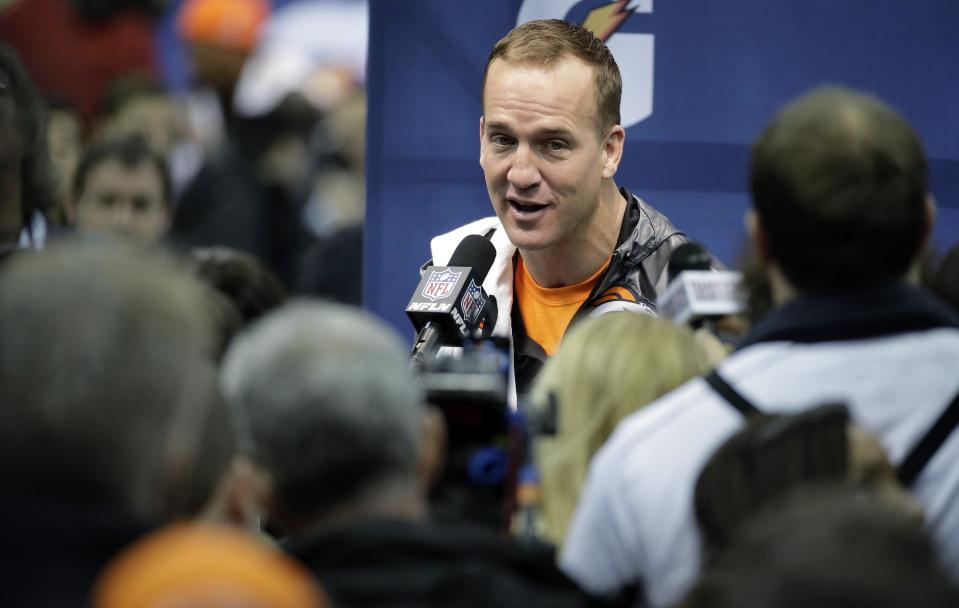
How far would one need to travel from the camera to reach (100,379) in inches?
72.7

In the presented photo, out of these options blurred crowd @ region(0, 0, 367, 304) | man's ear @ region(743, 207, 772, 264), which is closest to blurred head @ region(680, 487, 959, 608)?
man's ear @ region(743, 207, 772, 264)

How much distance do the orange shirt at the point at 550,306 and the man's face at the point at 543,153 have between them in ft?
0.41

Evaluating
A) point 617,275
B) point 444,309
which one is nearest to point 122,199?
point 617,275

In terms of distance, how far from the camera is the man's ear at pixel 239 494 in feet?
7.20

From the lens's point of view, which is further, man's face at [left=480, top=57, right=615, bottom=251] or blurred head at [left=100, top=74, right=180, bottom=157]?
blurred head at [left=100, top=74, right=180, bottom=157]

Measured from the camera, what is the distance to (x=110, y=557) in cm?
176

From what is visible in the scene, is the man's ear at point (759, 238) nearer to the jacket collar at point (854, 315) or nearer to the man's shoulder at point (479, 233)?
the jacket collar at point (854, 315)

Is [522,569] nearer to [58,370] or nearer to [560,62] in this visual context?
[58,370]

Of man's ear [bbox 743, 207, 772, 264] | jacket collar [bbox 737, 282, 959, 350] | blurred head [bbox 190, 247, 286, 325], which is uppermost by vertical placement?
man's ear [bbox 743, 207, 772, 264]

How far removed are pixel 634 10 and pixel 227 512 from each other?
286 centimetres

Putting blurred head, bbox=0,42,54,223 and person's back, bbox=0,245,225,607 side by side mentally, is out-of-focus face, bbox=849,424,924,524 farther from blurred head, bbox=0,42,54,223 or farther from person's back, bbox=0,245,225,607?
blurred head, bbox=0,42,54,223

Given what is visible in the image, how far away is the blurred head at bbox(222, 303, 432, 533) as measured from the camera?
211 centimetres

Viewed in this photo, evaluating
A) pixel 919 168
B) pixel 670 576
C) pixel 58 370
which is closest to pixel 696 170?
pixel 919 168

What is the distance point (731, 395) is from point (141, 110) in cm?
722
